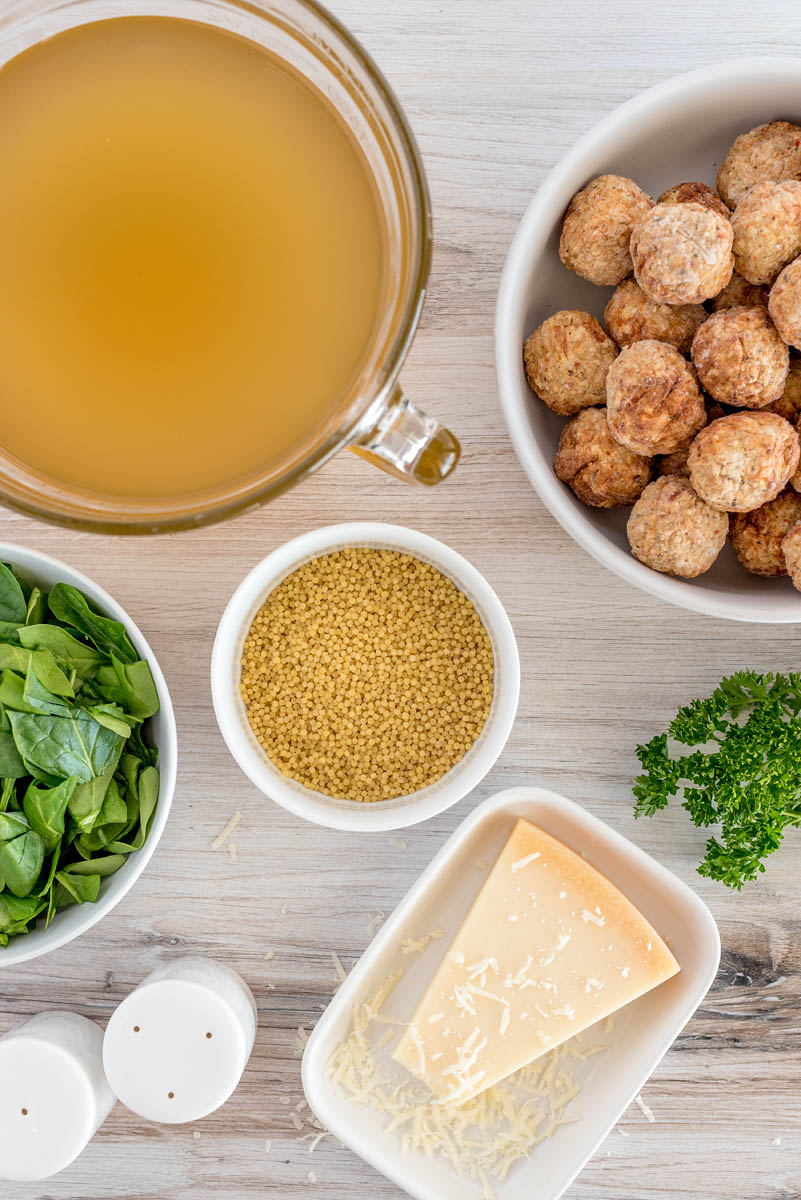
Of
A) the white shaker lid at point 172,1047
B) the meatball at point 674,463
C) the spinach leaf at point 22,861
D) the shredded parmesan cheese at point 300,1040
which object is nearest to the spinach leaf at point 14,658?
the spinach leaf at point 22,861

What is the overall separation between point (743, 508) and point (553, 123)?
2.04 ft

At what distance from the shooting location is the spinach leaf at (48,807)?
1348 mm

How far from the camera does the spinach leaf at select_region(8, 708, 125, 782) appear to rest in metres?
1.34

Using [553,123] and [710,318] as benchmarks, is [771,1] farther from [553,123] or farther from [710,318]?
[710,318]

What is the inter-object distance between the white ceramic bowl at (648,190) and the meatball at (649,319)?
0.40 feet

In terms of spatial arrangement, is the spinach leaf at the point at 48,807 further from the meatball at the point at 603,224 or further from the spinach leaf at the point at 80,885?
the meatball at the point at 603,224

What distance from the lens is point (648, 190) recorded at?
4.72ft

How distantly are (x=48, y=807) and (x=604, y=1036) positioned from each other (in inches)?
34.7

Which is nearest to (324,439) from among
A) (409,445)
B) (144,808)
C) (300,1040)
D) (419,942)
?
(409,445)

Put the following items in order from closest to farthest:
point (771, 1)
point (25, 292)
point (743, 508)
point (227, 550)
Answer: point (25, 292), point (743, 508), point (771, 1), point (227, 550)

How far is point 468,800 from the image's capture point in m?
1.59

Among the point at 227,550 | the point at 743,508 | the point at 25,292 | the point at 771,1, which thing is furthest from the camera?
the point at 227,550

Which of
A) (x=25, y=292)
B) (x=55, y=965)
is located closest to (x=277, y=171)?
(x=25, y=292)

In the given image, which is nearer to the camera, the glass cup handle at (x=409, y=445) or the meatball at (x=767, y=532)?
the glass cup handle at (x=409, y=445)
